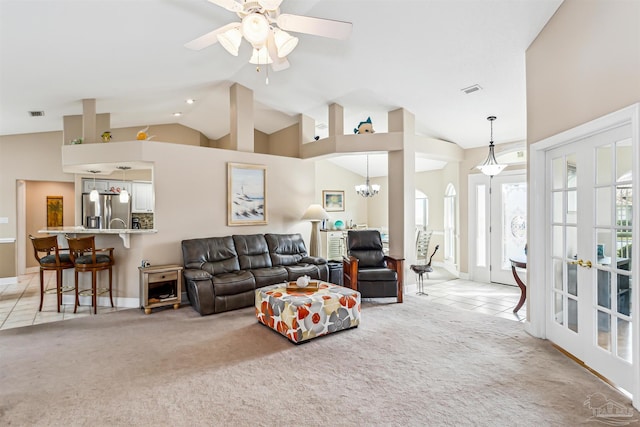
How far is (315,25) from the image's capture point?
8.48 feet

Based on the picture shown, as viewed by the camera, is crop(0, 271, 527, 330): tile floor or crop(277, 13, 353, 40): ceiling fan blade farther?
crop(0, 271, 527, 330): tile floor

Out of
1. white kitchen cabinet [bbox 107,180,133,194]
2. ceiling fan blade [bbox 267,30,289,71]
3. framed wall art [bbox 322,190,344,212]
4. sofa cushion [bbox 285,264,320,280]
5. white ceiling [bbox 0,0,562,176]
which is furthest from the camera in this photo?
framed wall art [bbox 322,190,344,212]

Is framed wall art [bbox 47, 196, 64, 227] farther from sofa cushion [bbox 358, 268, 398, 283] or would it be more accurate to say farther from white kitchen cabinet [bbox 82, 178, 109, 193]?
sofa cushion [bbox 358, 268, 398, 283]

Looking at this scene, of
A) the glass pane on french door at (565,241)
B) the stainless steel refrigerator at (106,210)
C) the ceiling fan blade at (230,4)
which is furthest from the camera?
the stainless steel refrigerator at (106,210)

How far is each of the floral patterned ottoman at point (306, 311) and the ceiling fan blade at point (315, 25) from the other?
8.24 ft

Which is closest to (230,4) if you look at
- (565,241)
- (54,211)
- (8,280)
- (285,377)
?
(285,377)

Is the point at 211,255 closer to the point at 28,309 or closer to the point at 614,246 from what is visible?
the point at 28,309

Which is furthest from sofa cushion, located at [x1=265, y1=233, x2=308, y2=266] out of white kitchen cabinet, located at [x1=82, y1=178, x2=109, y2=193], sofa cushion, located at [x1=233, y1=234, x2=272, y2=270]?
white kitchen cabinet, located at [x1=82, y1=178, x2=109, y2=193]

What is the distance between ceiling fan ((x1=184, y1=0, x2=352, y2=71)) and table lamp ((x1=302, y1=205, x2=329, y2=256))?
11.7 feet

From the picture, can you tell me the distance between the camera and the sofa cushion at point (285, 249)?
5.53m

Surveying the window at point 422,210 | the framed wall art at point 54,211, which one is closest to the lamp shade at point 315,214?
the window at point 422,210

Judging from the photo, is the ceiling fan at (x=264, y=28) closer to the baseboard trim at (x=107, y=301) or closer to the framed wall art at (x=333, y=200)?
the baseboard trim at (x=107, y=301)

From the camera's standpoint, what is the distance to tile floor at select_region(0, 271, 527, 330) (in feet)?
14.1

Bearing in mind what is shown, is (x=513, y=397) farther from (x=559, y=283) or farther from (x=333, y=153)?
(x=333, y=153)
